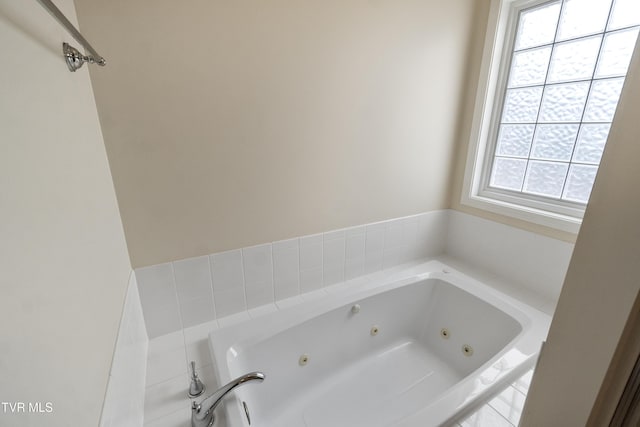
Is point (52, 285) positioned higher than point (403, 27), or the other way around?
point (403, 27)

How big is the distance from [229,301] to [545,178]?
1.91 meters

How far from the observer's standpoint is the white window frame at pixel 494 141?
1.46m

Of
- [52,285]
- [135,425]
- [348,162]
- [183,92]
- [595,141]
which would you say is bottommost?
[135,425]

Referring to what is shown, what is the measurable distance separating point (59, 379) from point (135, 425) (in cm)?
52

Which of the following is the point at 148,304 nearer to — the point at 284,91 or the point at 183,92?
the point at 183,92

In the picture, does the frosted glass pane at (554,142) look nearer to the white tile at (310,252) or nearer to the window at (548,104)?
the window at (548,104)

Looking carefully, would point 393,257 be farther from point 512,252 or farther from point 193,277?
point 193,277

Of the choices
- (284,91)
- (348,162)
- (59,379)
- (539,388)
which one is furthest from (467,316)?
(59,379)

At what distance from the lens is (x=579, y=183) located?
1417mm

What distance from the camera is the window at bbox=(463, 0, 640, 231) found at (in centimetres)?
129

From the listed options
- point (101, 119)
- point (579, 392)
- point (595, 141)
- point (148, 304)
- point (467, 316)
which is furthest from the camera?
point (467, 316)

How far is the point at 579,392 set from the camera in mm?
355

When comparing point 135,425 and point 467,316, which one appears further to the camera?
point 467,316

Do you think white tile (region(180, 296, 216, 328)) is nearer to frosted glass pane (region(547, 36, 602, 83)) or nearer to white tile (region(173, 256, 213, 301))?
white tile (region(173, 256, 213, 301))
